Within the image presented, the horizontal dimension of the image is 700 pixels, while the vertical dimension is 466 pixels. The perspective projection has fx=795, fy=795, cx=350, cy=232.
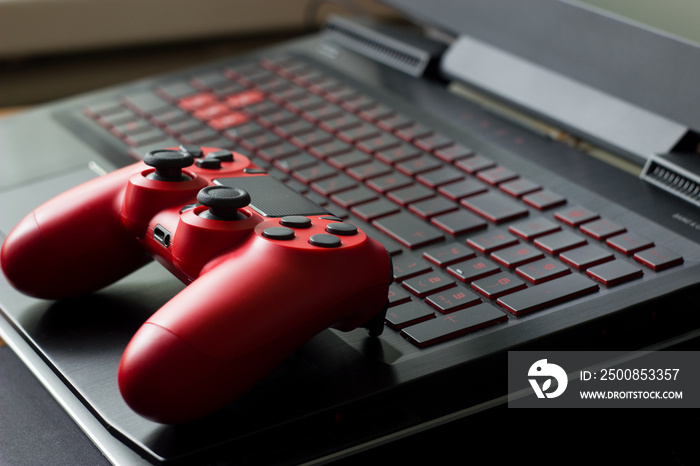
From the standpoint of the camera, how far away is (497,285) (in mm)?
416

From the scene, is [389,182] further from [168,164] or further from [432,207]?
[168,164]

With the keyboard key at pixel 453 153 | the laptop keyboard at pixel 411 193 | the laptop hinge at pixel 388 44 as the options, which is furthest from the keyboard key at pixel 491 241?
the laptop hinge at pixel 388 44

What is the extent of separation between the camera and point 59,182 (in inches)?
23.4

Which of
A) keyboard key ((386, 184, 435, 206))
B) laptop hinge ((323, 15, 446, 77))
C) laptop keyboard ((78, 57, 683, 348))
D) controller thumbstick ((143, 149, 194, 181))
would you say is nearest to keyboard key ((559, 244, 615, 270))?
laptop keyboard ((78, 57, 683, 348))

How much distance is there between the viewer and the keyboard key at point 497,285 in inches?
16.1

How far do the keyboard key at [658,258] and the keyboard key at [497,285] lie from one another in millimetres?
72

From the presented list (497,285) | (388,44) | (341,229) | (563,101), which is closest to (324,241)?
(341,229)

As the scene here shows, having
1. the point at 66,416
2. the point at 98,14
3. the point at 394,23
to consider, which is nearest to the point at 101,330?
the point at 66,416

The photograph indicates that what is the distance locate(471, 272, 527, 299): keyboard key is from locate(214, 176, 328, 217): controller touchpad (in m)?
0.10

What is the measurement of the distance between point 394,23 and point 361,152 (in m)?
0.64

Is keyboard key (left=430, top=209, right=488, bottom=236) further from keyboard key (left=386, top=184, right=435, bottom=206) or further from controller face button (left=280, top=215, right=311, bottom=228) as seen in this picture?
controller face button (left=280, top=215, right=311, bottom=228)

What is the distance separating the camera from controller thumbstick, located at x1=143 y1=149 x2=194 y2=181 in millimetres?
386

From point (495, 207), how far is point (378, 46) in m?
0.33

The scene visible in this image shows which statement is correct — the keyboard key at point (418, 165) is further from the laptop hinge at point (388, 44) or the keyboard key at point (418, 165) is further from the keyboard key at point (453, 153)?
the laptop hinge at point (388, 44)
